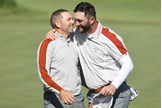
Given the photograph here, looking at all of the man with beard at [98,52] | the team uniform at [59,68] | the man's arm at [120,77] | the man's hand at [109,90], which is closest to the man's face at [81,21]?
the man with beard at [98,52]

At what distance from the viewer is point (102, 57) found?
598 cm

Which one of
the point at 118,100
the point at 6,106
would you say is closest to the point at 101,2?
the point at 6,106

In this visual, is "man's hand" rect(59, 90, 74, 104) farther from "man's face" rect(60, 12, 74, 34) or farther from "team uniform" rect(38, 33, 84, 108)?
"man's face" rect(60, 12, 74, 34)

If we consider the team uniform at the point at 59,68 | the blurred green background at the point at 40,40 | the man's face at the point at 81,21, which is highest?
the man's face at the point at 81,21

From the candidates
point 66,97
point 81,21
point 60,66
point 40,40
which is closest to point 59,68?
point 60,66

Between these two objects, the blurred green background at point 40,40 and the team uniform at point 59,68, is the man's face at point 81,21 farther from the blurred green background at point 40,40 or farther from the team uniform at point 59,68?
the blurred green background at point 40,40

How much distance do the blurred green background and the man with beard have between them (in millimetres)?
Answer: 3187

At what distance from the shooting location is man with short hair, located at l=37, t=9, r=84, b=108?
18.9ft

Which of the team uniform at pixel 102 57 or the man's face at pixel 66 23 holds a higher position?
the man's face at pixel 66 23

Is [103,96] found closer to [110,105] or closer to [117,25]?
[110,105]

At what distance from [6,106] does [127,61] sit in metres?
3.49

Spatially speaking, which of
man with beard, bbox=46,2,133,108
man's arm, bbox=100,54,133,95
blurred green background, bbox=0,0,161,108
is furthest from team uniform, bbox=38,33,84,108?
blurred green background, bbox=0,0,161,108

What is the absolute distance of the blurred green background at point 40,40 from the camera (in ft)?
32.3

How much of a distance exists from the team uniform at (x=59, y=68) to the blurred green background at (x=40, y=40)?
313cm
